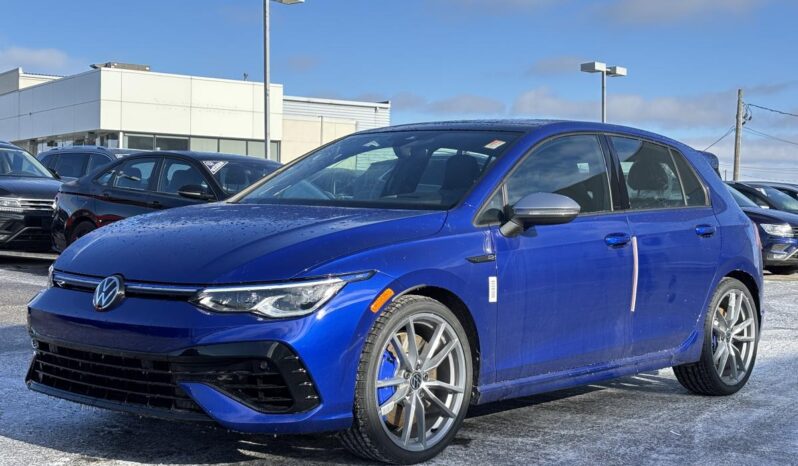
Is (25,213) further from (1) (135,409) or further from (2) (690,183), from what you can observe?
(1) (135,409)

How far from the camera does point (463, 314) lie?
189 inches

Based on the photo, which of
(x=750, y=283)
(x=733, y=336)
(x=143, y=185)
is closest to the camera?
(x=733, y=336)

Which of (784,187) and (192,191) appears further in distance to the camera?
(784,187)

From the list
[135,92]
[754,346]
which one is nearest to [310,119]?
[135,92]

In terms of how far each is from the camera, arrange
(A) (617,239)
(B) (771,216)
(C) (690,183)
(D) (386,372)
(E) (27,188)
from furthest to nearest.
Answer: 1. (B) (771,216)
2. (E) (27,188)
3. (C) (690,183)
4. (A) (617,239)
5. (D) (386,372)

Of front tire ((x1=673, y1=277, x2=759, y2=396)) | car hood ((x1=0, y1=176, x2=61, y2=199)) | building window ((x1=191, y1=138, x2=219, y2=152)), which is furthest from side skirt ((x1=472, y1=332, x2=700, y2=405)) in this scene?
building window ((x1=191, y1=138, x2=219, y2=152))

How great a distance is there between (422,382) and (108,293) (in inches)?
54.3

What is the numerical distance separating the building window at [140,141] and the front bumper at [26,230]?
87.6 feet

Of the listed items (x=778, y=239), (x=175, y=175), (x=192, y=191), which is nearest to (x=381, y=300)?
(x=192, y=191)

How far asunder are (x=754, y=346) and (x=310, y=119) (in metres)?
42.5

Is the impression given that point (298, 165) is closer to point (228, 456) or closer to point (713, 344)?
point (228, 456)

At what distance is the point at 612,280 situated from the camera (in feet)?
18.0

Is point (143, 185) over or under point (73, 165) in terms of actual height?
under

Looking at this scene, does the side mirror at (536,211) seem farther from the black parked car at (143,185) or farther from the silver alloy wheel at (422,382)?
the black parked car at (143,185)
